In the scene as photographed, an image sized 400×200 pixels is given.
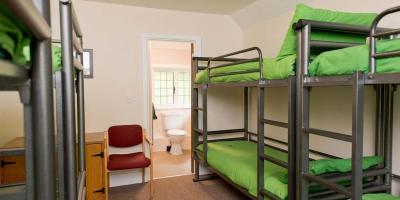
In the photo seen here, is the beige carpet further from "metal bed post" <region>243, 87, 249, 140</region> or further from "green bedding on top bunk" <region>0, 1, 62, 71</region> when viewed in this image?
"green bedding on top bunk" <region>0, 1, 62, 71</region>

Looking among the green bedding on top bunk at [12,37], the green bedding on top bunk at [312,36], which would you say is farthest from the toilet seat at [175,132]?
the green bedding on top bunk at [12,37]

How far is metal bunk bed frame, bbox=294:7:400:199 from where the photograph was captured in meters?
1.35

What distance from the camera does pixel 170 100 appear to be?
5781 millimetres

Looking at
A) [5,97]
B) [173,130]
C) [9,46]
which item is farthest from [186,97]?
[9,46]

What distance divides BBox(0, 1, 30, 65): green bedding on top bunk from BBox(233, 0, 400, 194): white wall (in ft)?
8.25

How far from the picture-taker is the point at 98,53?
3430 millimetres

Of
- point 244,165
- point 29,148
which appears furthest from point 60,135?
point 244,165

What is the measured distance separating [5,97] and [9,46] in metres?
3.16

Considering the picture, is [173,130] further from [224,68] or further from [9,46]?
[9,46]

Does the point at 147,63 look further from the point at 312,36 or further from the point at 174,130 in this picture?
the point at 312,36

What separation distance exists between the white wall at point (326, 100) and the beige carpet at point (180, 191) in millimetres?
986

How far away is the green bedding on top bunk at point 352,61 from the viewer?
1.28m

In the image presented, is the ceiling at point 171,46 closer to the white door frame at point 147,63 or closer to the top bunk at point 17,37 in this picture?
the white door frame at point 147,63

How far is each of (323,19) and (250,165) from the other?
1.49 m
